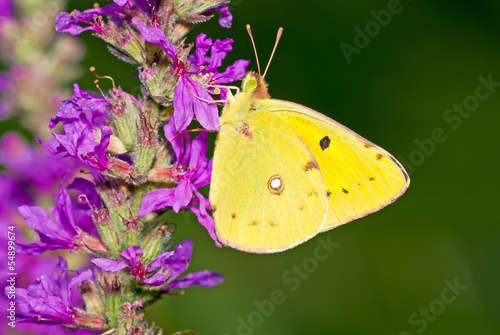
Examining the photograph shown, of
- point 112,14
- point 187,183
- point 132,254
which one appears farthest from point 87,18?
point 132,254

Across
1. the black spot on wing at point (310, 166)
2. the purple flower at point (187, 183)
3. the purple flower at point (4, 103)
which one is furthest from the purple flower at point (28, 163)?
the black spot on wing at point (310, 166)

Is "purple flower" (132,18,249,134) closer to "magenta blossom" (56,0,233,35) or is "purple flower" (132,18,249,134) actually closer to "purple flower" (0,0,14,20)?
"magenta blossom" (56,0,233,35)

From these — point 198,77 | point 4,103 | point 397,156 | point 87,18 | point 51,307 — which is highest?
point 87,18

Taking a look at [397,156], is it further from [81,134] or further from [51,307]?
[51,307]

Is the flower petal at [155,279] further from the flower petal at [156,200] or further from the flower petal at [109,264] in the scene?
the flower petal at [156,200]

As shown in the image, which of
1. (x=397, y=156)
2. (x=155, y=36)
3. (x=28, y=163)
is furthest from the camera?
(x=397, y=156)

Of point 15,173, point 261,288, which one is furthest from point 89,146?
point 261,288

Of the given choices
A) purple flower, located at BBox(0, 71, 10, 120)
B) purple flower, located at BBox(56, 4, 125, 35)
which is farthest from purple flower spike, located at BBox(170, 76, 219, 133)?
purple flower, located at BBox(0, 71, 10, 120)
